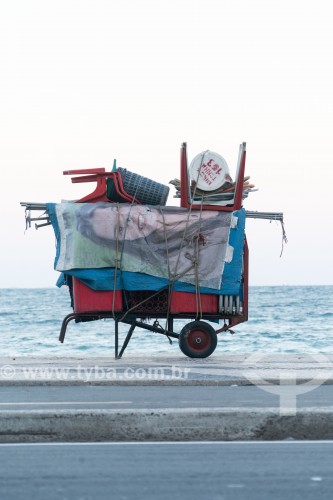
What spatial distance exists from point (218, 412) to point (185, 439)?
342mm

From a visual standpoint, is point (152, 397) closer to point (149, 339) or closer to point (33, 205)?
point (33, 205)

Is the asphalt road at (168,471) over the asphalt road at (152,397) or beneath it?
beneath

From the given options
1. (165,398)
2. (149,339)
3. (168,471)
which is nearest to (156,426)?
(168,471)

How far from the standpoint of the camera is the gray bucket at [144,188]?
15.5 meters

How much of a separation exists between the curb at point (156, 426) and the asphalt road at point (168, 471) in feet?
0.75

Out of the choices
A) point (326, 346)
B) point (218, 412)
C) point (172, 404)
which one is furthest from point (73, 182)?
point (326, 346)

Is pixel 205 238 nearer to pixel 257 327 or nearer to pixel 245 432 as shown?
pixel 245 432

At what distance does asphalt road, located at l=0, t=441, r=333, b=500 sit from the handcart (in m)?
7.15

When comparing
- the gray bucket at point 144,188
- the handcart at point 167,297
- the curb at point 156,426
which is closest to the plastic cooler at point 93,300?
the handcart at point 167,297

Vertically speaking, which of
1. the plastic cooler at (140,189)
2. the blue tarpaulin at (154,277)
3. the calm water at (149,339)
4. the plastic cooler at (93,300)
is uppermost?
the plastic cooler at (140,189)

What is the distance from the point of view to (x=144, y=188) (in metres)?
15.6

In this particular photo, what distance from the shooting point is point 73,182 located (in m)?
15.5

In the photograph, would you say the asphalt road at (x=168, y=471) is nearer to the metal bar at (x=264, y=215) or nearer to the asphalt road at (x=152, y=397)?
the asphalt road at (x=152, y=397)

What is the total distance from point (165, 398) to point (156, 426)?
2.66 meters
